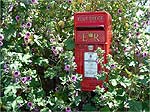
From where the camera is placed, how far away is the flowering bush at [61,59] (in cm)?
309

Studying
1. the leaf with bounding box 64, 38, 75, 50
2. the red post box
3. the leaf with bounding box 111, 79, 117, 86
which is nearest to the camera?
the leaf with bounding box 111, 79, 117, 86

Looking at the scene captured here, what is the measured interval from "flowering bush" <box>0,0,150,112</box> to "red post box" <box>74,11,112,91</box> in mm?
75

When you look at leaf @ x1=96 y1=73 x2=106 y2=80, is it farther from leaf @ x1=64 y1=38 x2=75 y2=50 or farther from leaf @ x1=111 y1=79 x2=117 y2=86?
leaf @ x1=64 y1=38 x2=75 y2=50

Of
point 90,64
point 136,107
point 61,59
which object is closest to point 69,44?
point 61,59

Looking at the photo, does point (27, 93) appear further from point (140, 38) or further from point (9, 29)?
point (140, 38)

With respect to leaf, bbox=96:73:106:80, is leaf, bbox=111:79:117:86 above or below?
Answer: below

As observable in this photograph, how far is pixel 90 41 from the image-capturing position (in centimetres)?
323

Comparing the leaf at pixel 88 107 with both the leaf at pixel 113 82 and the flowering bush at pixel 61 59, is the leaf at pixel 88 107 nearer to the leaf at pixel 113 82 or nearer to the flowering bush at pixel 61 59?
the flowering bush at pixel 61 59

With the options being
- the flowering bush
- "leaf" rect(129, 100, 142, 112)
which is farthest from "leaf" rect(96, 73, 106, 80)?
"leaf" rect(129, 100, 142, 112)

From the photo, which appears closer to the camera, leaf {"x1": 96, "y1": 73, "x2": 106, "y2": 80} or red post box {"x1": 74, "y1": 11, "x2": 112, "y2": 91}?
leaf {"x1": 96, "y1": 73, "x2": 106, "y2": 80}

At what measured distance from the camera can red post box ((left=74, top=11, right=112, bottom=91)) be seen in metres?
3.21

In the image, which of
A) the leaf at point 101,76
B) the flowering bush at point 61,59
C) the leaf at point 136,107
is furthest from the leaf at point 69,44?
the leaf at point 136,107

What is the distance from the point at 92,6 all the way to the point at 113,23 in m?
0.27

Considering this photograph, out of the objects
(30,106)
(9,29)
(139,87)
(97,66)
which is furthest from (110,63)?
(9,29)
